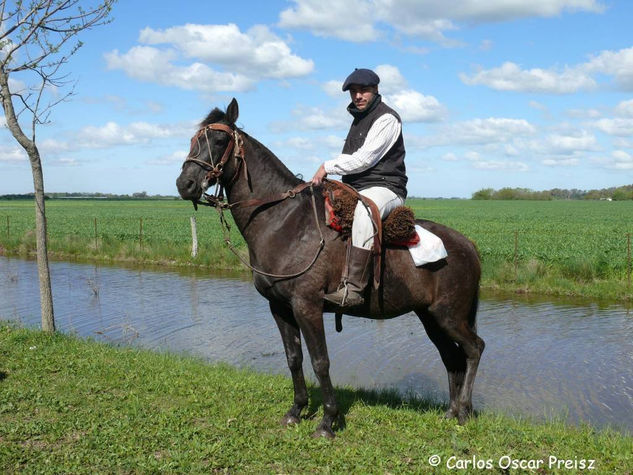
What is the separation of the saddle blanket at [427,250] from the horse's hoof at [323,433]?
1923 mm

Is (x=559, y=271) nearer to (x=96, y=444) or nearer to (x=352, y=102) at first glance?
(x=352, y=102)

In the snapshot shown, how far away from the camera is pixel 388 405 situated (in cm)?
667

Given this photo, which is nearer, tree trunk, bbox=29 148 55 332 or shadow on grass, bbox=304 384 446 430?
shadow on grass, bbox=304 384 446 430

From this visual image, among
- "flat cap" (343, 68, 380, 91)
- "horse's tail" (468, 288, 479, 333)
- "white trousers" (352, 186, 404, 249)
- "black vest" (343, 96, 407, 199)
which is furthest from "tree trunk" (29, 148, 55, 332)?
"horse's tail" (468, 288, 479, 333)

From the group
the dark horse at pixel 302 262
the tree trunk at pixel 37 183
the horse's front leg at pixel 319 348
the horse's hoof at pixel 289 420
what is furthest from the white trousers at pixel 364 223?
the tree trunk at pixel 37 183

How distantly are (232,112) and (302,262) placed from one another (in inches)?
65.5

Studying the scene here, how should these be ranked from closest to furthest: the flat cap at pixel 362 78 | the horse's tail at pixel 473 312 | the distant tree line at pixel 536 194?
1. the flat cap at pixel 362 78
2. the horse's tail at pixel 473 312
3. the distant tree line at pixel 536 194

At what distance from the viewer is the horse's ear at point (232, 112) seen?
5.44m

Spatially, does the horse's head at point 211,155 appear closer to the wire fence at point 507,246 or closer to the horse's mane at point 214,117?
the horse's mane at point 214,117

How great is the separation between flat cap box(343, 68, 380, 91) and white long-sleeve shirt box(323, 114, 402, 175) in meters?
0.38

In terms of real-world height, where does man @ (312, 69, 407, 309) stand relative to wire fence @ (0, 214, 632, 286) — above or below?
above

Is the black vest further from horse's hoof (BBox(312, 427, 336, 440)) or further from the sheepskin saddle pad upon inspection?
horse's hoof (BBox(312, 427, 336, 440))

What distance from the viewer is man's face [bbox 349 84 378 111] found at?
5582 mm

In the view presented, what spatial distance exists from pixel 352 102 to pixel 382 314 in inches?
89.2
